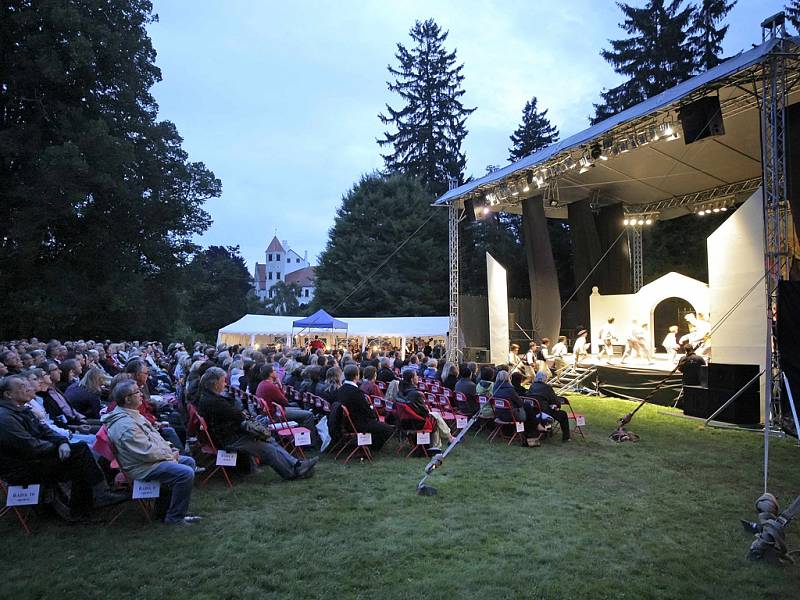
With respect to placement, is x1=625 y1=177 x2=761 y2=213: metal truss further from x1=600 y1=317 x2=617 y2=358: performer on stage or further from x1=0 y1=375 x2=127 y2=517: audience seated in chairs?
x1=0 y1=375 x2=127 y2=517: audience seated in chairs

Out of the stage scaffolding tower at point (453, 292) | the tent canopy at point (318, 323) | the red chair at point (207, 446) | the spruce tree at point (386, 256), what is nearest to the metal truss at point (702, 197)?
the stage scaffolding tower at point (453, 292)

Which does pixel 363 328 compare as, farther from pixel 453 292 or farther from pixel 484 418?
pixel 484 418

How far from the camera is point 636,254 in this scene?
1870 centimetres

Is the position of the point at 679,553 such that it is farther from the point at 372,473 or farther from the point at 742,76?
the point at 742,76

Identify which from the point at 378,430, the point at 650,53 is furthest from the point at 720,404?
the point at 650,53

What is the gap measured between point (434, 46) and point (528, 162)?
88.7 ft

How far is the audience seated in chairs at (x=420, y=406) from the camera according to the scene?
6188 mm

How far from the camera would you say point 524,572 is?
3.19m

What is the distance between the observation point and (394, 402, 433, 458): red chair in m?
6.14

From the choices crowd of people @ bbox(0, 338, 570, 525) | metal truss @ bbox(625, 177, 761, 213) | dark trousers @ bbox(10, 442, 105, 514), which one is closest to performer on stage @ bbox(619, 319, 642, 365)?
metal truss @ bbox(625, 177, 761, 213)

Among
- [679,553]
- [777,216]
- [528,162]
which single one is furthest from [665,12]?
[679,553]

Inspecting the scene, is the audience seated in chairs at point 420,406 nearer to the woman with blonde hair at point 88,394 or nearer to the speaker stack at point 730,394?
the woman with blonde hair at point 88,394

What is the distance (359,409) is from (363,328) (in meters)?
13.5

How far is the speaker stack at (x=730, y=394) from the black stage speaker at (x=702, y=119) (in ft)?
13.4
